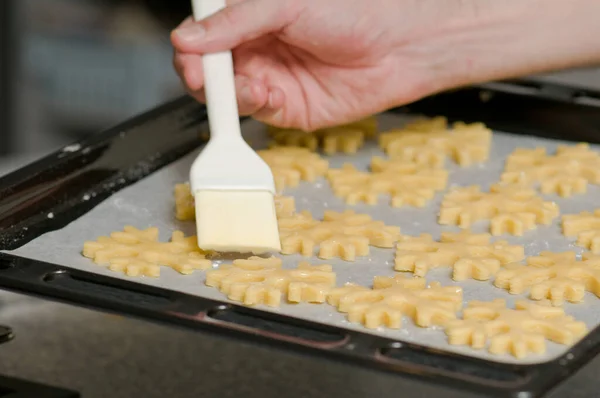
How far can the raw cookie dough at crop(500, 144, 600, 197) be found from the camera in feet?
4.56

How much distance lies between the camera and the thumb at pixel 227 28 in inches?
50.8

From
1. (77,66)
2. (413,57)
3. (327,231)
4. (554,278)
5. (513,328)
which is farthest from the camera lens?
(77,66)

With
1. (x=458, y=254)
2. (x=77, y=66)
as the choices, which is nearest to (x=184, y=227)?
(x=458, y=254)

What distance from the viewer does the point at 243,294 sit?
1.10 metres

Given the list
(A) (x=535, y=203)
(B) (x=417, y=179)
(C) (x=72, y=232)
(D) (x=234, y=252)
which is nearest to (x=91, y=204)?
(C) (x=72, y=232)

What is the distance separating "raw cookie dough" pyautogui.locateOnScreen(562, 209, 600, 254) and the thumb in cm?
41

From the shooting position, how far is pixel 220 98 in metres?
1.27

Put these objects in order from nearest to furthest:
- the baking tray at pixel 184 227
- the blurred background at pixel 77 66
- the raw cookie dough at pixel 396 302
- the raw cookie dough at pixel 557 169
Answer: the baking tray at pixel 184 227 < the raw cookie dough at pixel 396 302 < the raw cookie dough at pixel 557 169 < the blurred background at pixel 77 66

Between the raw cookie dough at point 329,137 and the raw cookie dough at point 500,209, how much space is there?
19cm

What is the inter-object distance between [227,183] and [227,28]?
187mm

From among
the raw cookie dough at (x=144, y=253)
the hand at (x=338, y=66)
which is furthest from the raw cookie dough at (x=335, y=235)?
the hand at (x=338, y=66)

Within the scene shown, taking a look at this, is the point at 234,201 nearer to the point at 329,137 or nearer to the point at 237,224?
the point at 237,224

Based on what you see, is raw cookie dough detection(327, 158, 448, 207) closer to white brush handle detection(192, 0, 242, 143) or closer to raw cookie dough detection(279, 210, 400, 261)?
raw cookie dough detection(279, 210, 400, 261)

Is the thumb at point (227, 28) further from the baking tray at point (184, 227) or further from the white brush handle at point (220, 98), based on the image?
the baking tray at point (184, 227)
